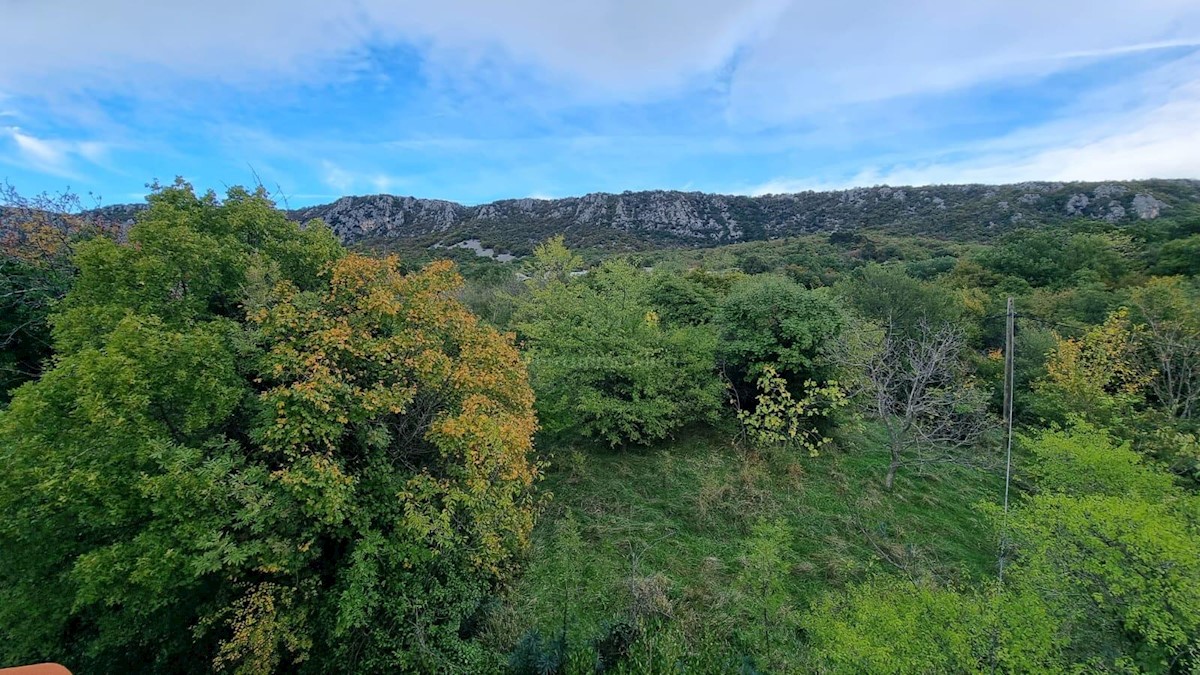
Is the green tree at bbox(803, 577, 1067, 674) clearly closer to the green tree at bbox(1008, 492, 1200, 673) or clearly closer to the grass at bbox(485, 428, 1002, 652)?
the green tree at bbox(1008, 492, 1200, 673)

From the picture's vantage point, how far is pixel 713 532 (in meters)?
10.5

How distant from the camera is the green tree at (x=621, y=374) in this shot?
13953 mm

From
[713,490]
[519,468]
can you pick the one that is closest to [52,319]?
[519,468]

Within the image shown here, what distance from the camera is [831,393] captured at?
11.1 m

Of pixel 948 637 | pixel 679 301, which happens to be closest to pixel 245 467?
pixel 948 637

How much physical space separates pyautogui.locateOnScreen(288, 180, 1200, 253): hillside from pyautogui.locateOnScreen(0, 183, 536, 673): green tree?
5500 centimetres

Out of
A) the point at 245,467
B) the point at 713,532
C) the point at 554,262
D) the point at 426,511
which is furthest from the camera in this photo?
the point at 554,262

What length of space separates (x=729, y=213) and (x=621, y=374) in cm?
8650

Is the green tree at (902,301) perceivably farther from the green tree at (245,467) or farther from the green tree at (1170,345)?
the green tree at (245,467)

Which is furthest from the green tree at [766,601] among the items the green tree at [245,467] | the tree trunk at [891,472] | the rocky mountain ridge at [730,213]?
the rocky mountain ridge at [730,213]

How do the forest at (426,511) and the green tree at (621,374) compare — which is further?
the green tree at (621,374)

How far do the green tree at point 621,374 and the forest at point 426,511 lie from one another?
1.76 meters

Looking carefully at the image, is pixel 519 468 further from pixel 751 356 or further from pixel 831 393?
pixel 751 356

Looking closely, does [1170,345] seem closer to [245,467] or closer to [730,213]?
[245,467]
